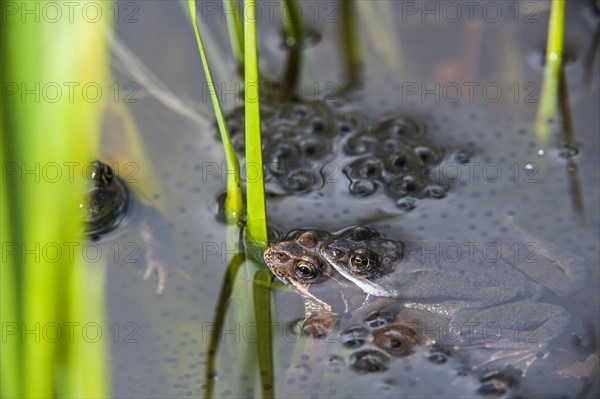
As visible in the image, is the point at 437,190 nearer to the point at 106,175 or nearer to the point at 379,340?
the point at 379,340

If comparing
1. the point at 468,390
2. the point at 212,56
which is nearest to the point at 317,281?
the point at 468,390

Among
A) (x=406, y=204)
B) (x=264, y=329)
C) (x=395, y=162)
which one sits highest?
(x=395, y=162)

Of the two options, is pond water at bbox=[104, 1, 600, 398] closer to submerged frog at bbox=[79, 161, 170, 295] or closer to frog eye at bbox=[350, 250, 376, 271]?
submerged frog at bbox=[79, 161, 170, 295]

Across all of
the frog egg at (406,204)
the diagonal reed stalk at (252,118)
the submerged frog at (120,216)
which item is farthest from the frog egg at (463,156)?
the submerged frog at (120,216)

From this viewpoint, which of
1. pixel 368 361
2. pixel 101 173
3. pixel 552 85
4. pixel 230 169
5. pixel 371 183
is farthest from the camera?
pixel 552 85

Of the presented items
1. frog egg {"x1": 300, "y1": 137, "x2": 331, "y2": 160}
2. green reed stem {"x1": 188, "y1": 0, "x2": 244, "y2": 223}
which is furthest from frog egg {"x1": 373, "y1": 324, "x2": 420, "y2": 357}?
frog egg {"x1": 300, "y1": 137, "x2": 331, "y2": 160}

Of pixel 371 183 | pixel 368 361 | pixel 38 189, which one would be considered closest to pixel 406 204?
pixel 371 183

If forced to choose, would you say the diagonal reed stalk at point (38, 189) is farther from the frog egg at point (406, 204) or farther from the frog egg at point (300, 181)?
the frog egg at point (406, 204)

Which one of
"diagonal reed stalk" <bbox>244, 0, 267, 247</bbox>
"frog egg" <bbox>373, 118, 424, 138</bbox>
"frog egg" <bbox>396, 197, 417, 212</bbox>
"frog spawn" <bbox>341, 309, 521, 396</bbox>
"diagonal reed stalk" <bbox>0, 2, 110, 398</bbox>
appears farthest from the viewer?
"frog egg" <bbox>373, 118, 424, 138</bbox>
